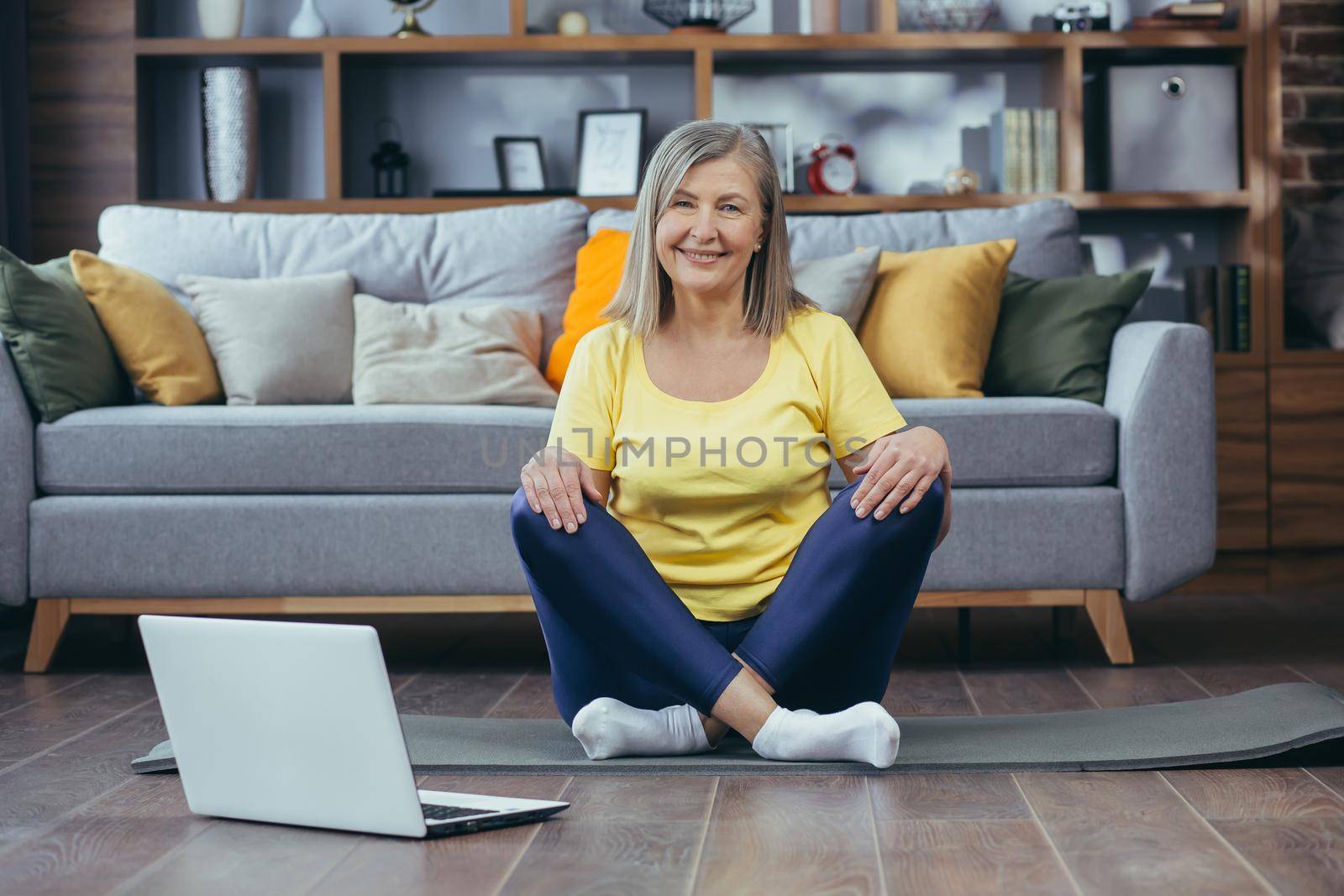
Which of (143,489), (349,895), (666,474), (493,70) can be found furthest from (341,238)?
(349,895)

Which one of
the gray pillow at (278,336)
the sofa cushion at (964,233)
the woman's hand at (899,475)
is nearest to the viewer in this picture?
the woman's hand at (899,475)

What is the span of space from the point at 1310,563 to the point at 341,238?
8.57 ft

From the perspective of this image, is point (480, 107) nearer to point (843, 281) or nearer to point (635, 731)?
point (843, 281)

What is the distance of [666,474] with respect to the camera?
68.6 inches

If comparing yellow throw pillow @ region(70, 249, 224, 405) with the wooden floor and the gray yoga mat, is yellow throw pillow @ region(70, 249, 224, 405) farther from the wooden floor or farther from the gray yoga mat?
the gray yoga mat

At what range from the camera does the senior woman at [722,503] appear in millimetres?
1641

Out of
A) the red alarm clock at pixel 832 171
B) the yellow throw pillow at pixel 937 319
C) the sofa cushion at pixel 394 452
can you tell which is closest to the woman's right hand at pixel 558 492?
the sofa cushion at pixel 394 452

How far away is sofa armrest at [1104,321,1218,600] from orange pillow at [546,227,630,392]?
1080 millimetres

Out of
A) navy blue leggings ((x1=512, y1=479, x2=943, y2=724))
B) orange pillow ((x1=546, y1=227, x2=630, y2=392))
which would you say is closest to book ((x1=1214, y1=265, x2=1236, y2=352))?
orange pillow ((x1=546, y1=227, x2=630, y2=392))

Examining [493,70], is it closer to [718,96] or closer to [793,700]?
[718,96]

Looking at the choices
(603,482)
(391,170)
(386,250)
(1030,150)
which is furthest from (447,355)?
(1030,150)

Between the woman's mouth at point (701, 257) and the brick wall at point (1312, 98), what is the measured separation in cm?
280

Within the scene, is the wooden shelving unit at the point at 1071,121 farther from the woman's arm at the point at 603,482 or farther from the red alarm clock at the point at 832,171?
the woman's arm at the point at 603,482

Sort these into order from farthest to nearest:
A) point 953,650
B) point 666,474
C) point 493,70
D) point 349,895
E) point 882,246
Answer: point 493,70 < point 882,246 < point 953,650 < point 666,474 < point 349,895
